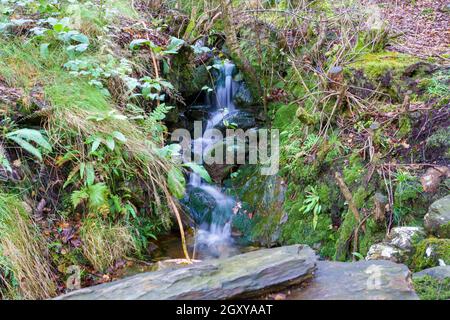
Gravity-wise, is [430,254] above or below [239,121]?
below

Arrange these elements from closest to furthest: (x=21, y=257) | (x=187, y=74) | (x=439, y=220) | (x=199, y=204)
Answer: (x=439, y=220)
(x=21, y=257)
(x=199, y=204)
(x=187, y=74)

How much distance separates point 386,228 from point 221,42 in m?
4.39

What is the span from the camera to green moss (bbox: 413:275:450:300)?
6.43 feet

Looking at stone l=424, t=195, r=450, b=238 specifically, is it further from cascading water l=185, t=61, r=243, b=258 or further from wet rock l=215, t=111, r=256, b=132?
wet rock l=215, t=111, r=256, b=132

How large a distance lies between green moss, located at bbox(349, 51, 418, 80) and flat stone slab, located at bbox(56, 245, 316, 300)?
3324 mm

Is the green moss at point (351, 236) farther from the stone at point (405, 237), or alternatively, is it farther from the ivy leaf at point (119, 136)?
the ivy leaf at point (119, 136)

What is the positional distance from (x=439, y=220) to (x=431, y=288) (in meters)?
0.93

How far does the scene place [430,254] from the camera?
8.41ft

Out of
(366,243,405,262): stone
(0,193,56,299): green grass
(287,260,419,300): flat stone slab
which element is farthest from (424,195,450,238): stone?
(0,193,56,299): green grass

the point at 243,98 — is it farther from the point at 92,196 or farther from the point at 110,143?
the point at 92,196

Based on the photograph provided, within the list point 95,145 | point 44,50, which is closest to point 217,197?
point 95,145

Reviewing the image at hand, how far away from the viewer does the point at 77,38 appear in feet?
15.2

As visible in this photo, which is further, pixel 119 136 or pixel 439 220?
pixel 119 136

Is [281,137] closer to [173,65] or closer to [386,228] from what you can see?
[173,65]
